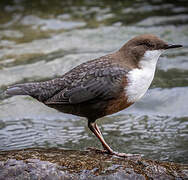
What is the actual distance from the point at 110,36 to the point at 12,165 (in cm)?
504

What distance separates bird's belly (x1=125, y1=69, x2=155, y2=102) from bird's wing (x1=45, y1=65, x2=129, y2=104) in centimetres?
9

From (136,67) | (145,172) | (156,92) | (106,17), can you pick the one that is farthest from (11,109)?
(106,17)

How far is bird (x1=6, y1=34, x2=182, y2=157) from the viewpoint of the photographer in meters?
3.97

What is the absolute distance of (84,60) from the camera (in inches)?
285

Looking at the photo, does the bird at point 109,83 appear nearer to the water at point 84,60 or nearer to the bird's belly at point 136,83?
the bird's belly at point 136,83

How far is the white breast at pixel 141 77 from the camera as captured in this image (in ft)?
12.9

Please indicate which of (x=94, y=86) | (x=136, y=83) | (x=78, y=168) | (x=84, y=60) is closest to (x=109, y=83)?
(x=94, y=86)

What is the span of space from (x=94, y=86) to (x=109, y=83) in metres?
0.15

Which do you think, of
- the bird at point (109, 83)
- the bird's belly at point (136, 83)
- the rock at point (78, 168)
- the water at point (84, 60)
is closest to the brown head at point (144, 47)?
the bird at point (109, 83)

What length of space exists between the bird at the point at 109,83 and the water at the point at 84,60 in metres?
0.89

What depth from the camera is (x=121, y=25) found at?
8492mm

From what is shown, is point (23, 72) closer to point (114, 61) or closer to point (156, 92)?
point (156, 92)

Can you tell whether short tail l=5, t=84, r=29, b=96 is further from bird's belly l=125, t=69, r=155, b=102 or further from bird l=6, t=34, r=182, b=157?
bird's belly l=125, t=69, r=155, b=102

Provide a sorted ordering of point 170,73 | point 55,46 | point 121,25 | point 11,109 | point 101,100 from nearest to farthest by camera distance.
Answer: point 101,100 < point 11,109 < point 170,73 < point 55,46 < point 121,25
